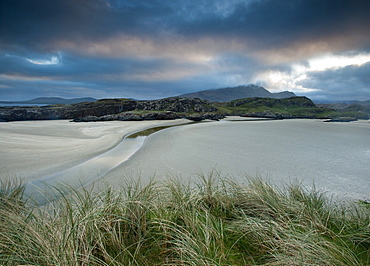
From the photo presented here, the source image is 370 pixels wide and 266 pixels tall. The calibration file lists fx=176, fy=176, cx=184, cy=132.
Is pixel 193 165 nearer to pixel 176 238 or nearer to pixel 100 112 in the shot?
pixel 176 238

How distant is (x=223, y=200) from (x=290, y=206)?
3.55 feet

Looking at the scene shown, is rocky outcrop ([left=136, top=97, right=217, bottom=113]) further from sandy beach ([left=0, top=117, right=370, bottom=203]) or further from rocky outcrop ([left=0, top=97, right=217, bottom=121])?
sandy beach ([left=0, top=117, right=370, bottom=203])

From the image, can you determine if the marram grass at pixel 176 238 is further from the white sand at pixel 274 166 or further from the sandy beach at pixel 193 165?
the white sand at pixel 274 166

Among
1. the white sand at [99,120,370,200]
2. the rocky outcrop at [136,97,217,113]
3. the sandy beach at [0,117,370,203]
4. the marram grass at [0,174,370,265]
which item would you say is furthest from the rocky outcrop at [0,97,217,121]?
the marram grass at [0,174,370,265]

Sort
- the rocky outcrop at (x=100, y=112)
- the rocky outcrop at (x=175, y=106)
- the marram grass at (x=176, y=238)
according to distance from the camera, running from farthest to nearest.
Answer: the rocky outcrop at (x=175, y=106)
the rocky outcrop at (x=100, y=112)
the marram grass at (x=176, y=238)

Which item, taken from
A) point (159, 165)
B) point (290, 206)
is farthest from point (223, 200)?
point (159, 165)

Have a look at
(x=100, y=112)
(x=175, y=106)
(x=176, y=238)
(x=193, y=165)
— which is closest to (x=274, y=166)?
(x=193, y=165)

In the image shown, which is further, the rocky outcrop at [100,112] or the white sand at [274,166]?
the rocky outcrop at [100,112]

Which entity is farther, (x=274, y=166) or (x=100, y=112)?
(x=100, y=112)

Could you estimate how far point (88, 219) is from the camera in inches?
85.8

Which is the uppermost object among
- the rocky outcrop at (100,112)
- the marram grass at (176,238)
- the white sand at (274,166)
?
the rocky outcrop at (100,112)

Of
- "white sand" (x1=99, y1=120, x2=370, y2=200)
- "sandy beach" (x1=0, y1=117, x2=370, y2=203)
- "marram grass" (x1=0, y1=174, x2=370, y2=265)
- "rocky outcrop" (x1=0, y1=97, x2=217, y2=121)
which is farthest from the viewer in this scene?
"rocky outcrop" (x1=0, y1=97, x2=217, y2=121)

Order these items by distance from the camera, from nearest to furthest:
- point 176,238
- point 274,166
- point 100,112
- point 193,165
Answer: point 176,238, point 274,166, point 193,165, point 100,112

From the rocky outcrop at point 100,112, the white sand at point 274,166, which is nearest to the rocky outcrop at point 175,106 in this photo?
the rocky outcrop at point 100,112
